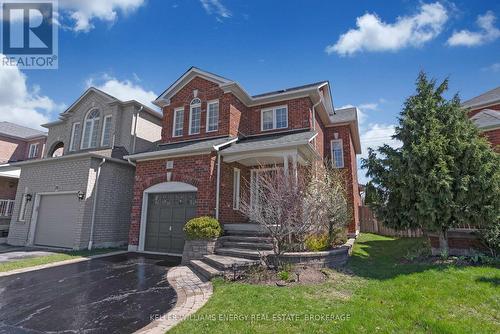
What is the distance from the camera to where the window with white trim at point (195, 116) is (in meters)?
13.4

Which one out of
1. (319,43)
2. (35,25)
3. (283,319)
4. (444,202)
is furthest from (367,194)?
(35,25)

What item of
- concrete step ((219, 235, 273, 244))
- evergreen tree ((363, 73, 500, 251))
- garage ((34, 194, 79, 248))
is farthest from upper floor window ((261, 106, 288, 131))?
garage ((34, 194, 79, 248))

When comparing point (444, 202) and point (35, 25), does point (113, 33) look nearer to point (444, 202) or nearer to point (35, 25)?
point (35, 25)

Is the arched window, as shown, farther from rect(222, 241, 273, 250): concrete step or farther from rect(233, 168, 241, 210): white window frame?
rect(222, 241, 273, 250): concrete step

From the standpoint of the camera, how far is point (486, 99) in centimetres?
1550

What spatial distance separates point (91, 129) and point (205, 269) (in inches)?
512

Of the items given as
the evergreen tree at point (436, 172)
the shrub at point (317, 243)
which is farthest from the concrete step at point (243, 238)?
the evergreen tree at point (436, 172)

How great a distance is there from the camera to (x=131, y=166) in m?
14.0

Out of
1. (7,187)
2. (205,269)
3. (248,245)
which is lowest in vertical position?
(205,269)

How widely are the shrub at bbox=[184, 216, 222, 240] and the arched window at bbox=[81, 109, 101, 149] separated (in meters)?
9.95

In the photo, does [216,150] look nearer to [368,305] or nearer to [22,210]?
[368,305]

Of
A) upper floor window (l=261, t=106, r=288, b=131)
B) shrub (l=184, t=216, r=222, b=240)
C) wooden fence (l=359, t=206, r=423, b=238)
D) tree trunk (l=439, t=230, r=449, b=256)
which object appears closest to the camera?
tree trunk (l=439, t=230, r=449, b=256)

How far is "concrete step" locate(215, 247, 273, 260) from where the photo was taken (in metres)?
7.79

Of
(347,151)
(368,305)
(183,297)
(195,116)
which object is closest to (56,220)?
(195,116)
